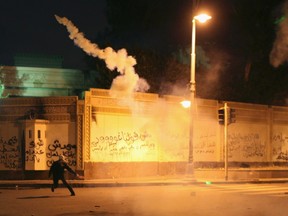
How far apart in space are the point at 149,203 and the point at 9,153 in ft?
40.6

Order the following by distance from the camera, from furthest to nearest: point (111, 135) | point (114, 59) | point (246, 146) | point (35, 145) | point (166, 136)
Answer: point (246, 146), point (166, 136), point (114, 59), point (111, 135), point (35, 145)

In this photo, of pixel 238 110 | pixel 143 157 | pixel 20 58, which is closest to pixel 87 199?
pixel 143 157

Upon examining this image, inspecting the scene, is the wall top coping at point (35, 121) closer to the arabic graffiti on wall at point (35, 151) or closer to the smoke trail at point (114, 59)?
the arabic graffiti on wall at point (35, 151)

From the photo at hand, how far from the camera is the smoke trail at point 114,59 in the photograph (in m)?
24.5

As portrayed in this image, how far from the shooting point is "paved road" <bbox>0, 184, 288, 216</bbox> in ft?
43.5

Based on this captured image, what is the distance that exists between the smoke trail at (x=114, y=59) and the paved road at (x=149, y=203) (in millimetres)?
8239

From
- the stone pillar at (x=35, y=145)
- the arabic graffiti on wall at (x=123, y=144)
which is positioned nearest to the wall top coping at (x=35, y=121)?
the stone pillar at (x=35, y=145)

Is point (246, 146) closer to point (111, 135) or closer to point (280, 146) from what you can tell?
point (280, 146)

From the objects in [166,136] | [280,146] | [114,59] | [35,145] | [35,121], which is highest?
[114,59]

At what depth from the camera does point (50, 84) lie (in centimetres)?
4197

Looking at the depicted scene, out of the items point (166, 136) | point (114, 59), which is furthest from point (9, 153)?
point (166, 136)

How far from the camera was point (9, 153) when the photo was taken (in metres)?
25.7

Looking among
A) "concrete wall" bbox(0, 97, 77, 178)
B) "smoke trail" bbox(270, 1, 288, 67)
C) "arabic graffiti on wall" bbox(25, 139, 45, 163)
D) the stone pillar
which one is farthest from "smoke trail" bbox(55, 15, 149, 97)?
"smoke trail" bbox(270, 1, 288, 67)

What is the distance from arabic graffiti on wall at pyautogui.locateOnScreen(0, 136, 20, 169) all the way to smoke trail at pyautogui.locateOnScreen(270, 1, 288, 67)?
20.2 m
